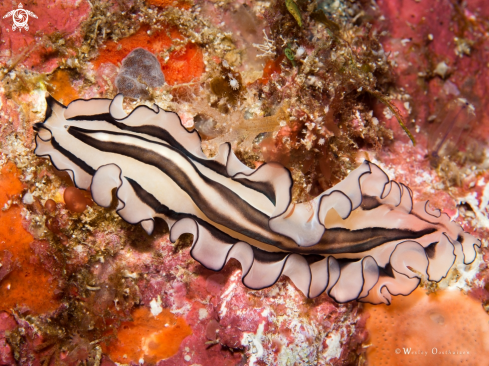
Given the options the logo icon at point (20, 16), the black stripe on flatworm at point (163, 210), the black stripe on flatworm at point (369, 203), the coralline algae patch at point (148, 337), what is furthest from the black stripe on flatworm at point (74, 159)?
the black stripe on flatworm at point (369, 203)

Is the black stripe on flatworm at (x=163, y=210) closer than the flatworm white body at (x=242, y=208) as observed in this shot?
No

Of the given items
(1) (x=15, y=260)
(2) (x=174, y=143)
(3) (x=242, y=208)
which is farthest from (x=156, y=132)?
(1) (x=15, y=260)

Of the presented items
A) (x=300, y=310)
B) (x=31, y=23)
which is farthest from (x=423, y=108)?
(x=31, y=23)

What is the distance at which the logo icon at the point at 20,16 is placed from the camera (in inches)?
122

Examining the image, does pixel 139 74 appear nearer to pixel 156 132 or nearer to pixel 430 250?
pixel 156 132

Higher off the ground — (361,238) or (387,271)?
(361,238)

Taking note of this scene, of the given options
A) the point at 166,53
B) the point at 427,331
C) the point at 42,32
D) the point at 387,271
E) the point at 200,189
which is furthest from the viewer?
the point at 427,331

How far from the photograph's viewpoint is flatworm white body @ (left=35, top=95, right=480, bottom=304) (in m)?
3.09

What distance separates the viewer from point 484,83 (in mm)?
5820

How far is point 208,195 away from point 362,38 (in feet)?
10.6

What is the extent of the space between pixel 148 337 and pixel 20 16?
3855 mm

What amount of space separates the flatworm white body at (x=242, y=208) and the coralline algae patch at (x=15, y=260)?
533 millimetres

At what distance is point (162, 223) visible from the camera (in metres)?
3.57

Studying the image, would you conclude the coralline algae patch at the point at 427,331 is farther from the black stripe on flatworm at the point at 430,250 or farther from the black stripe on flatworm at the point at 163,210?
the black stripe on flatworm at the point at 163,210
